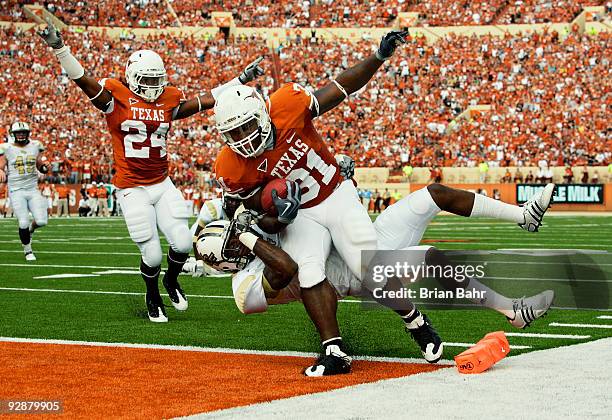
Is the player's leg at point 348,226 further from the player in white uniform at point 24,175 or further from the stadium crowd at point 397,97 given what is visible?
the stadium crowd at point 397,97

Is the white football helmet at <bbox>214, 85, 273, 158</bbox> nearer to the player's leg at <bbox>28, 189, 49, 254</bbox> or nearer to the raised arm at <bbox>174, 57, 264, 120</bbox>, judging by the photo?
the raised arm at <bbox>174, 57, 264, 120</bbox>

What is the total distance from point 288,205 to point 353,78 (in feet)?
3.38

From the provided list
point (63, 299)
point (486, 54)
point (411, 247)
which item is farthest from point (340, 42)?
point (411, 247)

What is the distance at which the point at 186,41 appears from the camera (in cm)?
4262

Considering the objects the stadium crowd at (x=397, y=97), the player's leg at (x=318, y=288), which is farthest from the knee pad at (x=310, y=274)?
the stadium crowd at (x=397, y=97)

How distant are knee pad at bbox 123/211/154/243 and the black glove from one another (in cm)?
257

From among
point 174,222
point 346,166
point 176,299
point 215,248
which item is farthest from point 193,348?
point 346,166

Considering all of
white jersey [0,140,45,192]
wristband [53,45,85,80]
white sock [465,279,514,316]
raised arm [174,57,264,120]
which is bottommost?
white jersey [0,140,45,192]

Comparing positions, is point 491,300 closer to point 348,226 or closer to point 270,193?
point 348,226

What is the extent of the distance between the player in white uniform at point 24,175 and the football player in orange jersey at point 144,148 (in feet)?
19.2

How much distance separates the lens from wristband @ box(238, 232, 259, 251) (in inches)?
205

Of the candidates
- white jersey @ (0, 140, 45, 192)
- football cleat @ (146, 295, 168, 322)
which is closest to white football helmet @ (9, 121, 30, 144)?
white jersey @ (0, 140, 45, 192)

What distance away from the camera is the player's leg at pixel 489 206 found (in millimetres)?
5418

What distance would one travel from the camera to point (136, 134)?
7.68 meters
